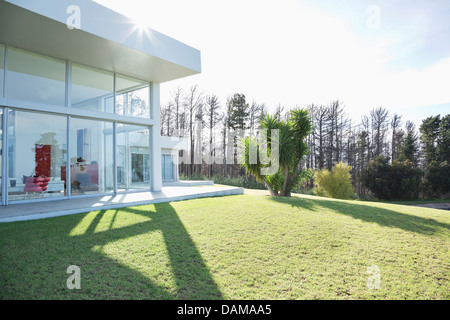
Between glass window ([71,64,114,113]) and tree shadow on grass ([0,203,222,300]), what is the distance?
482 cm

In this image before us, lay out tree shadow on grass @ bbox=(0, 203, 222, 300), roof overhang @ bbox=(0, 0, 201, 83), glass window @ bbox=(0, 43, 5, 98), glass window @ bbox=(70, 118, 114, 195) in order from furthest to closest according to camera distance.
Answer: glass window @ bbox=(70, 118, 114, 195)
glass window @ bbox=(0, 43, 5, 98)
roof overhang @ bbox=(0, 0, 201, 83)
tree shadow on grass @ bbox=(0, 203, 222, 300)

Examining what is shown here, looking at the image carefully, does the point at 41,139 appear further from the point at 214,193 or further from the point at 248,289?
the point at 248,289

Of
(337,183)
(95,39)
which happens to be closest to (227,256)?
(95,39)

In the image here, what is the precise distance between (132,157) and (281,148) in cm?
577

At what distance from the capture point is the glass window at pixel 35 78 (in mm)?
6832

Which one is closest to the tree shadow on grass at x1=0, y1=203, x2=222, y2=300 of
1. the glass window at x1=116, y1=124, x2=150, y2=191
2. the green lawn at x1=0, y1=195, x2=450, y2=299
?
the green lawn at x1=0, y1=195, x2=450, y2=299

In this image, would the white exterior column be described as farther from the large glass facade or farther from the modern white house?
the large glass facade

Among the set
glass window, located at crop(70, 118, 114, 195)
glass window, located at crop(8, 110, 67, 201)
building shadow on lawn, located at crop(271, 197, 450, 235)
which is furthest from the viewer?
glass window, located at crop(70, 118, 114, 195)

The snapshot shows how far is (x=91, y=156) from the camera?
8.28m

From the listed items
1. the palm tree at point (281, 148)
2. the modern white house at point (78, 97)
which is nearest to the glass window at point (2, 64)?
the modern white house at point (78, 97)

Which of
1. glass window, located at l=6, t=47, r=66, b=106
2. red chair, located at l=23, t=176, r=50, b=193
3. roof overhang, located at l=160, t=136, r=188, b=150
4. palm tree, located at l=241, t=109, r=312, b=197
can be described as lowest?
→ red chair, located at l=23, t=176, r=50, b=193

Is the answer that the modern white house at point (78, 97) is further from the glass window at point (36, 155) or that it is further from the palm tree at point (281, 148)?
the palm tree at point (281, 148)

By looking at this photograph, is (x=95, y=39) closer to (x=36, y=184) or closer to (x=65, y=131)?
(x=65, y=131)

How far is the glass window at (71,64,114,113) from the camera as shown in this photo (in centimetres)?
796
